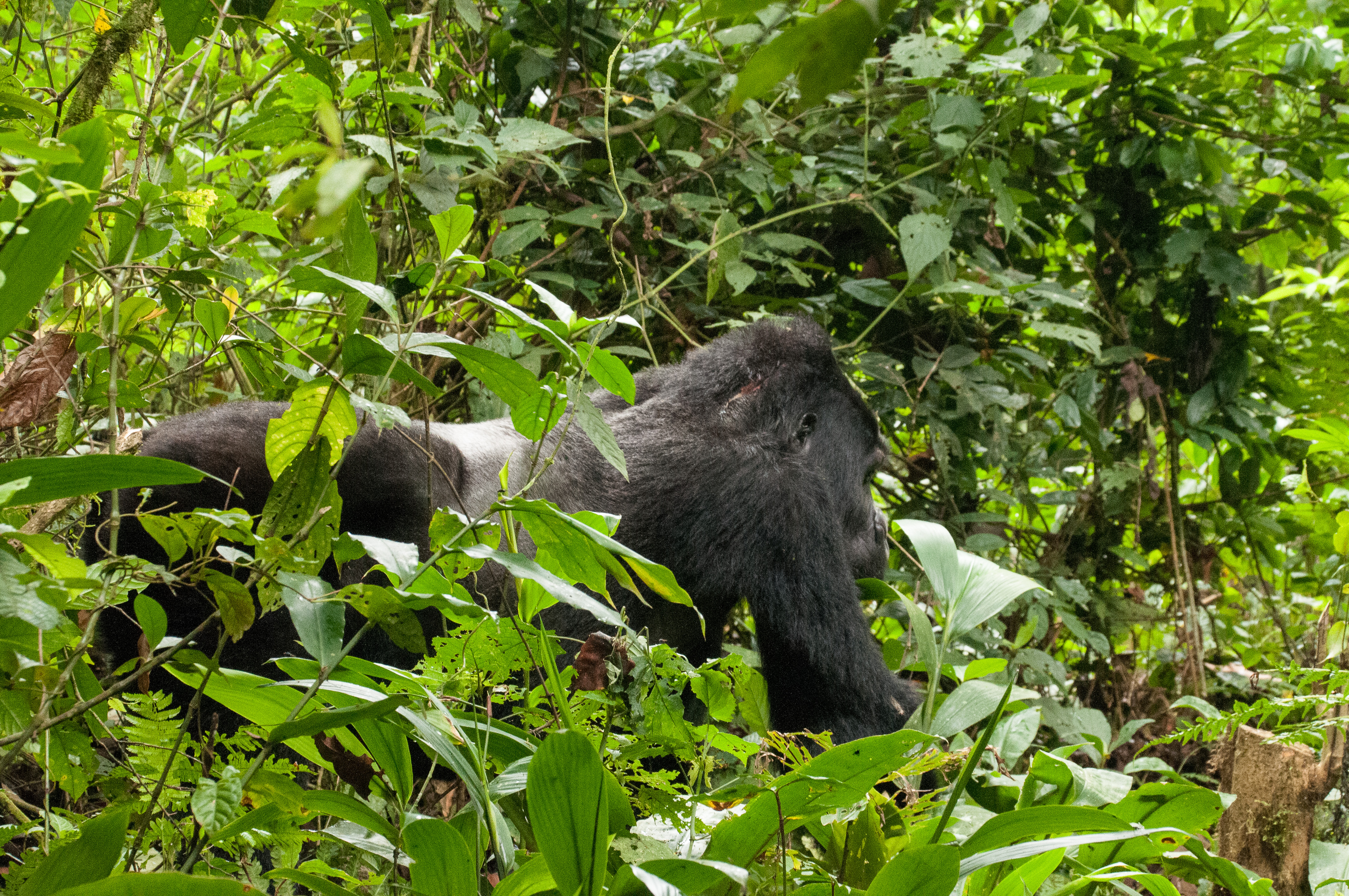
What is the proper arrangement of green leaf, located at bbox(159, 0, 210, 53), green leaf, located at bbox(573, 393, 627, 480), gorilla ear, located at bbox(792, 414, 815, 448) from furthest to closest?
gorilla ear, located at bbox(792, 414, 815, 448) → green leaf, located at bbox(573, 393, 627, 480) → green leaf, located at bbox(159, 0, 210, 53)

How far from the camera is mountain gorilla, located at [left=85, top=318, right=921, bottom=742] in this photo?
216 cm

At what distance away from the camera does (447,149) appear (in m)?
2.65

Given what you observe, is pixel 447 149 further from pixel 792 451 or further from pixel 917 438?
pixel 917 438

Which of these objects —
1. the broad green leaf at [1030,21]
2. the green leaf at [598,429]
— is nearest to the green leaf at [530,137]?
the broad green leaf at [1030,21]

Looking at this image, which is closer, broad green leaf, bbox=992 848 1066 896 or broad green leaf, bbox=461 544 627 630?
broad green leaf, bbox=461 544 627 630

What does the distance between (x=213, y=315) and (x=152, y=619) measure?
1.94ft

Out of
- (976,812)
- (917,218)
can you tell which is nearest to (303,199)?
(976,812)

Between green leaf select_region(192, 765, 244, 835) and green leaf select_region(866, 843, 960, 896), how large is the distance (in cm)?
61

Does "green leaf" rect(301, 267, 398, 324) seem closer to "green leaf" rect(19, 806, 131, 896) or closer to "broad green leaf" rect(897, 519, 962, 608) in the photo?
Answer: "green leaf" rect(19, 806, 131, 896)

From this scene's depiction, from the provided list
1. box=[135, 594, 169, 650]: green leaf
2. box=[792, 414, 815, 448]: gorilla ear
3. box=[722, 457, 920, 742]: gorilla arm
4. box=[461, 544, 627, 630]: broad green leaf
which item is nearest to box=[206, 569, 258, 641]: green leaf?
box=[135, 594, 169, 650]: green leaf

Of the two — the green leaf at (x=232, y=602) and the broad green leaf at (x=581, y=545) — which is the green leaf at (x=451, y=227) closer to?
the broad green leaf at (x=581, y=545)

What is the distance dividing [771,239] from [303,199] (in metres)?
2.55

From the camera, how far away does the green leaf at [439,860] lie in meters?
1.02

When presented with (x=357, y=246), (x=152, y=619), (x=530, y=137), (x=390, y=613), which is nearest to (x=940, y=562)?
(x=390, y=613)
